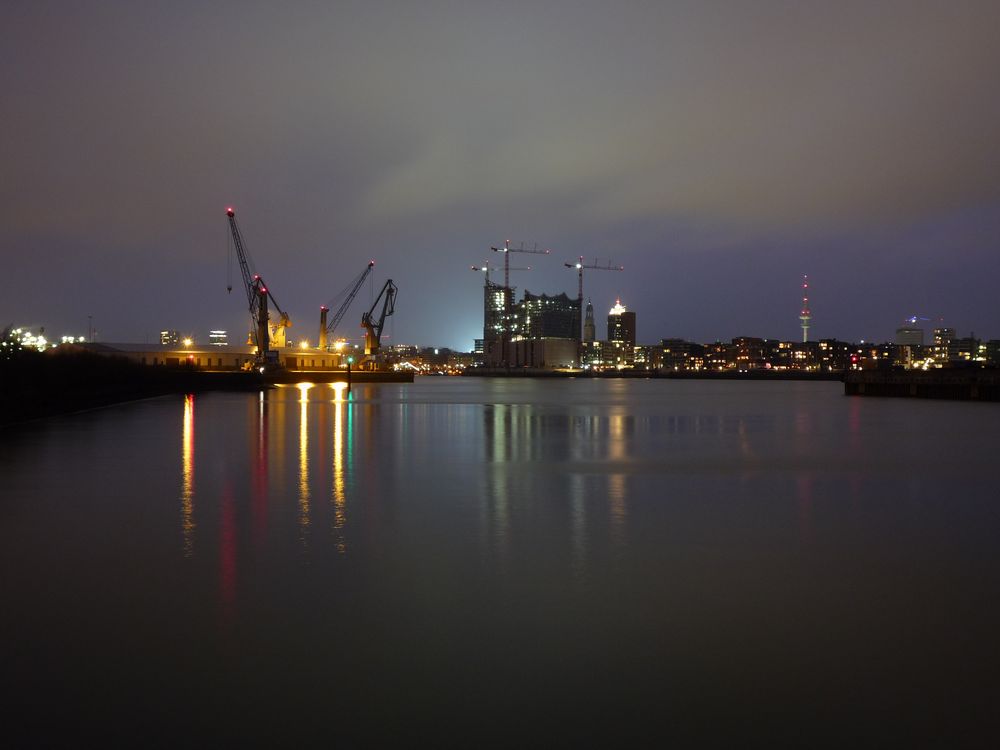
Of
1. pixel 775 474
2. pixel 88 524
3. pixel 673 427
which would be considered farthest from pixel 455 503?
pixel 673 427

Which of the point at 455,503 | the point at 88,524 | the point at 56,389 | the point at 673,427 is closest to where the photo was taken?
the point at 88,524

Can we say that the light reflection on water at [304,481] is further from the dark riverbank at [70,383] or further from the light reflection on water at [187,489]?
the dark riverbank at [70,383]

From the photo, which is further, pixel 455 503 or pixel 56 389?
pixel 56 389

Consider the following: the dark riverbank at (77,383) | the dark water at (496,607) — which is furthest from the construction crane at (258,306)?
the dark water at (496,607)

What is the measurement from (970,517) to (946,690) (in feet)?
22.5

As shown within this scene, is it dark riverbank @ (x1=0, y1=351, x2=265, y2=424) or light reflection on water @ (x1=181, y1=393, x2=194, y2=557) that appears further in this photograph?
dark riverbank @ (x1=0, y1=351, x2=265, y2=424)

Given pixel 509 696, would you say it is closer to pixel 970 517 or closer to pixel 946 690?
pixel 946 690

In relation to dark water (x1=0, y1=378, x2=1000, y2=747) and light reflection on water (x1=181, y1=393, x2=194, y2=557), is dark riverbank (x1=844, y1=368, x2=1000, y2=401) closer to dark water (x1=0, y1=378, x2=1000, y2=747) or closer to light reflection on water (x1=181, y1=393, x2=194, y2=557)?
dark water (x1=0, y1=378, x2=1000, y2=747)

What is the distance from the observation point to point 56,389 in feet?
102

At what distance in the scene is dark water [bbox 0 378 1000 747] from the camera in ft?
15.5

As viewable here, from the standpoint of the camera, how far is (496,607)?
6.65 metres

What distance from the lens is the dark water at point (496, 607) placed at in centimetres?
472

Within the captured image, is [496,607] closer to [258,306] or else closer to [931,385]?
[931,385]

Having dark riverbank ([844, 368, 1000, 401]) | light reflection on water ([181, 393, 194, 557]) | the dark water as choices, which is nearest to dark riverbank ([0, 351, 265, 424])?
light reflection on water ([181, 393, 194, 557])
